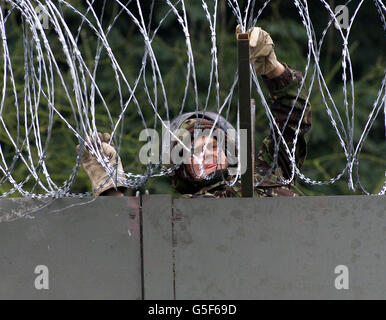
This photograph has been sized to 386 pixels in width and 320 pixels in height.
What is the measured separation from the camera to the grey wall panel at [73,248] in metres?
2.58

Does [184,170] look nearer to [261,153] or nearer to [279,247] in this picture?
[261,153]

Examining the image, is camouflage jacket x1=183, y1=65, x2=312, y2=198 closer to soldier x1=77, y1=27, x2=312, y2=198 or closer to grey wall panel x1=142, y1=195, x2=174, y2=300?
soldier x1=77, y1=27, x2=312, y2=198

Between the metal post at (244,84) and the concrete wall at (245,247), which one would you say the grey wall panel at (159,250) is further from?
the metal post at (244,84)

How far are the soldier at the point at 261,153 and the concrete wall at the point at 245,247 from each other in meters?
0.31

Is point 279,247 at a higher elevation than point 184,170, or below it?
below

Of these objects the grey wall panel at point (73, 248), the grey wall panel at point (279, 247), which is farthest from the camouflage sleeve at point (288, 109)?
the grey wall panel at point (73, 248)

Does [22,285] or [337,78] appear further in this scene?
[337,78]

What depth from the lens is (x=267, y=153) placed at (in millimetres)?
3201

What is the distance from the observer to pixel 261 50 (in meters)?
2.79

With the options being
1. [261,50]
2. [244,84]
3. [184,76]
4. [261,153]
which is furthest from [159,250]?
[184,76]

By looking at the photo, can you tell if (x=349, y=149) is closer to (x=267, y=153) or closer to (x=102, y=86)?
(x=267, y=153)

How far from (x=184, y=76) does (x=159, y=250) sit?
3785mm
